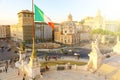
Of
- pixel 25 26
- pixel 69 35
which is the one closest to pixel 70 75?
pixel 69 35

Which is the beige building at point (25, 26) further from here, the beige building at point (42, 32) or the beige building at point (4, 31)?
the beige building at point (4, 31)

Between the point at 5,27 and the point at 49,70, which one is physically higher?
the point at 5,27

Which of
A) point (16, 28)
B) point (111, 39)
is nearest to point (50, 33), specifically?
point (16, 28)

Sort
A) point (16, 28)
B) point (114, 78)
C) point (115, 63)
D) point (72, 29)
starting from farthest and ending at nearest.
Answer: point (16, 28), point (72, 29), point (115, 63), point (114, 78)

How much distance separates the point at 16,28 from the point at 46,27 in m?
15.7

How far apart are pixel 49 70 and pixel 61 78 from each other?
11.8 ft

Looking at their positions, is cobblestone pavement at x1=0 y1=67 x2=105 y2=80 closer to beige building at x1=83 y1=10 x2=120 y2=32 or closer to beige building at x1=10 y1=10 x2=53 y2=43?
beige building at x1=10 y1=10 x2=53 y2=43

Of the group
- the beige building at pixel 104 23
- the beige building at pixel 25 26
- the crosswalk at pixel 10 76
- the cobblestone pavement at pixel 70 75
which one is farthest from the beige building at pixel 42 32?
the cobblestone pavement at pixel 70 75

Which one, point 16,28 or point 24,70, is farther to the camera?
point 16,28

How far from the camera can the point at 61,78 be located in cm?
1888

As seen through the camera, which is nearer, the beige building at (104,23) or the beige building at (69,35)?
the beige building at (69,35)

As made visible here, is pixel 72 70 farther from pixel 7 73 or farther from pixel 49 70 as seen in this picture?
pixel 7 73

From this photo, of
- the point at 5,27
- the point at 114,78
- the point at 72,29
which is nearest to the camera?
the point at 114,78

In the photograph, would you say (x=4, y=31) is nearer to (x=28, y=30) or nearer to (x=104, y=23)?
(x=28, y=30)
